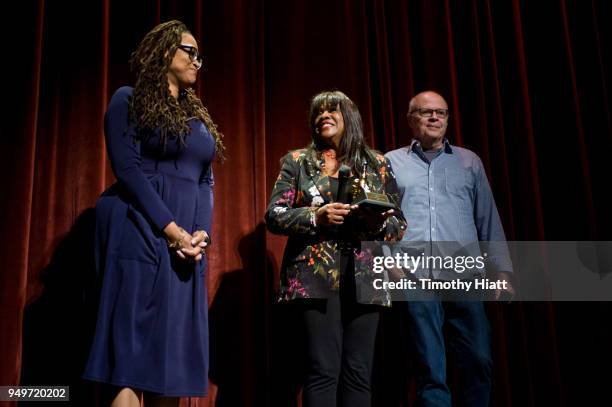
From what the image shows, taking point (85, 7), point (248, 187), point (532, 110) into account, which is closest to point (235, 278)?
point (248, 187)

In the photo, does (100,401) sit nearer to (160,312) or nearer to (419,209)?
(160,312)

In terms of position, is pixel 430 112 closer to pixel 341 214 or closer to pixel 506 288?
pixel 506 288

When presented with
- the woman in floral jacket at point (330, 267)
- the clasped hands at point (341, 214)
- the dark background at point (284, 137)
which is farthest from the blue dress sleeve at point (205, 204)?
the dark background at point (284, 137)

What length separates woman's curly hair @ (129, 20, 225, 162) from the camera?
1689 mm

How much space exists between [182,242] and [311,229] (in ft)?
1.40

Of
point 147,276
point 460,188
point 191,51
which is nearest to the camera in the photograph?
point 147,276

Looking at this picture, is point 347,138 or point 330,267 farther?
point 347,138

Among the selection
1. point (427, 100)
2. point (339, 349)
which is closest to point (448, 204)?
point (427, 100)

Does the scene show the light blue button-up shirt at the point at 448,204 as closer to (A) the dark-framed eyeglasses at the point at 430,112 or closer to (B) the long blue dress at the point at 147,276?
(A) the dark-framed eyeglasses at the point at 430,112

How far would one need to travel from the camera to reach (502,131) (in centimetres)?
294

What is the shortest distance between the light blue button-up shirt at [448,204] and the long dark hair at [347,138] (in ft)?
1.04

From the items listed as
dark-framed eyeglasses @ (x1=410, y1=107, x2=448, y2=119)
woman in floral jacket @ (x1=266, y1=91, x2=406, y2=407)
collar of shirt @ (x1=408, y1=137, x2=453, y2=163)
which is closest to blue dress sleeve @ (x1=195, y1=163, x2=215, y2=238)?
woman in floral jacket @ (x1=266, y1=91, x2=406, y2=407)

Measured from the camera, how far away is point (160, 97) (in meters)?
1.76

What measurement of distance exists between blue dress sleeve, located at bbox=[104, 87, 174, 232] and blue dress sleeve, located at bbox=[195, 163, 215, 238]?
0.15 meters
